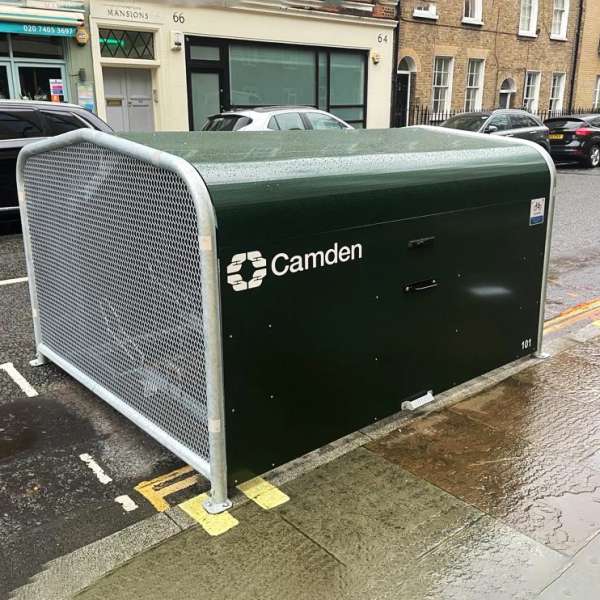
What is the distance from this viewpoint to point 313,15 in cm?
1859

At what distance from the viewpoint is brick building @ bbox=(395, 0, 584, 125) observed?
21828 mm

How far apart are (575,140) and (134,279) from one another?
18.5 metres

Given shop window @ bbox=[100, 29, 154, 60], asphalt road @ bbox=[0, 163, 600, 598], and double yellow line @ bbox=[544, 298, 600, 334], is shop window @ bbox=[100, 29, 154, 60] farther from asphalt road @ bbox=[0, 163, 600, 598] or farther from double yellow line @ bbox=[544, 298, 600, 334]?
double yellow line @ bbox=[544, 298, 600, 334]

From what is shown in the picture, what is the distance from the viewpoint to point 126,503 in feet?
10.4

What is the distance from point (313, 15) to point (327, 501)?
1795 cm

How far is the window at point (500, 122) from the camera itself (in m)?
16.5

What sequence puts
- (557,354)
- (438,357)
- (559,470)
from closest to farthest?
(559,470) → (438,357) → (557,354)

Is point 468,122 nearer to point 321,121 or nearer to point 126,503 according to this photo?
point 321,121

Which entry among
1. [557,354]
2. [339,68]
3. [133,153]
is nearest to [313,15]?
[339,68]

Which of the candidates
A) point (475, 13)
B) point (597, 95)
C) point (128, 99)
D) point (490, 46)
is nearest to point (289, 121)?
point (128, 99)

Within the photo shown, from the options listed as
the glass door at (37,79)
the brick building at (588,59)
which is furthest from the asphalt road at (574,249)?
the brick building at (588,59)

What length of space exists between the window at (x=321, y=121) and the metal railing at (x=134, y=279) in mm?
9025

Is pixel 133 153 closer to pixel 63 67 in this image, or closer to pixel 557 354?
pixel 557 354

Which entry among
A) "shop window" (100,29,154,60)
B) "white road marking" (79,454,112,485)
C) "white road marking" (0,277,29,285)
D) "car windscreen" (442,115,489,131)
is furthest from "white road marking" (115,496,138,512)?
"car windscreen" (442,115,489,131)
